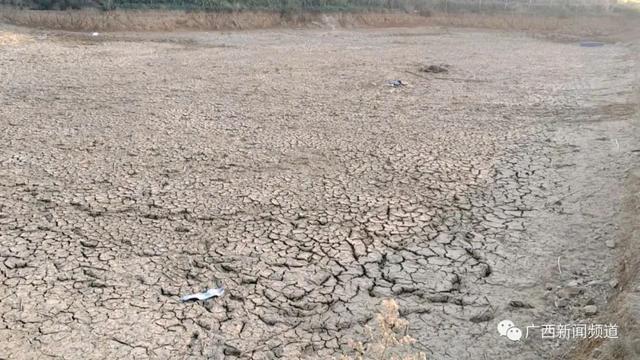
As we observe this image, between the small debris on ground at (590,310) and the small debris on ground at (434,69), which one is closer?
the small debris on ground at (590,310)

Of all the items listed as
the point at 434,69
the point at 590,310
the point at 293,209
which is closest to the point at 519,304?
the point at 590,310

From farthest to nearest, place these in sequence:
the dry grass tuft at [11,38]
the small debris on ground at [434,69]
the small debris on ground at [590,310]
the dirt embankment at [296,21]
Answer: the dirt embankment at [296,21]
the dry grass tuft at [11,38]
the small debris on ground at [434,69]
the small debris on ground at [590,310]

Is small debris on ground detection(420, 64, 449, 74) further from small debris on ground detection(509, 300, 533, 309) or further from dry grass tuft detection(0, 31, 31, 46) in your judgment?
dry grass tuft detection(0, 31, 31, 46)

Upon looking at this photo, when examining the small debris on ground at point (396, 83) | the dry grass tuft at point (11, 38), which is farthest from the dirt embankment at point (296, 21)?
the small debris on ground at point (396, 83)

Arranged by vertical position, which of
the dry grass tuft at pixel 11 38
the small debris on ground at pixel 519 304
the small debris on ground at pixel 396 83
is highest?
the dry grass tuft at pixel 11 38

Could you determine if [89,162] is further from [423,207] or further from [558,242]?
[558,242]

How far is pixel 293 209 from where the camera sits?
458 centimetres

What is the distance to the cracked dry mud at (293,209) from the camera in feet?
10.8

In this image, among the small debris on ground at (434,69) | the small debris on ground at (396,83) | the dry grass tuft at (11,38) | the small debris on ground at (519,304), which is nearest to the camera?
the small debris on ground at (519,304)

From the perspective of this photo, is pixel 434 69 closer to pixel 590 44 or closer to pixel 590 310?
pixel 590 44

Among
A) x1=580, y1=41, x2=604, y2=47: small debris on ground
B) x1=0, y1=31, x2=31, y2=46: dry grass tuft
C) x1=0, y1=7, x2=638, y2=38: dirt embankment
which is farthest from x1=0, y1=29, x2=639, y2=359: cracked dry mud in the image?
x1=580, y1=41, x2=604, y2=47: small debris on ground

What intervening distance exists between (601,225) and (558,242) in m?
0.39

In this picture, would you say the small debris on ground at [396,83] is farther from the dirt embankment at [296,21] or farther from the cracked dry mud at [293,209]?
the dirt embankment at [296,21]

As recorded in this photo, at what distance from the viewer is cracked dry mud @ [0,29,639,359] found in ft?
10.8
